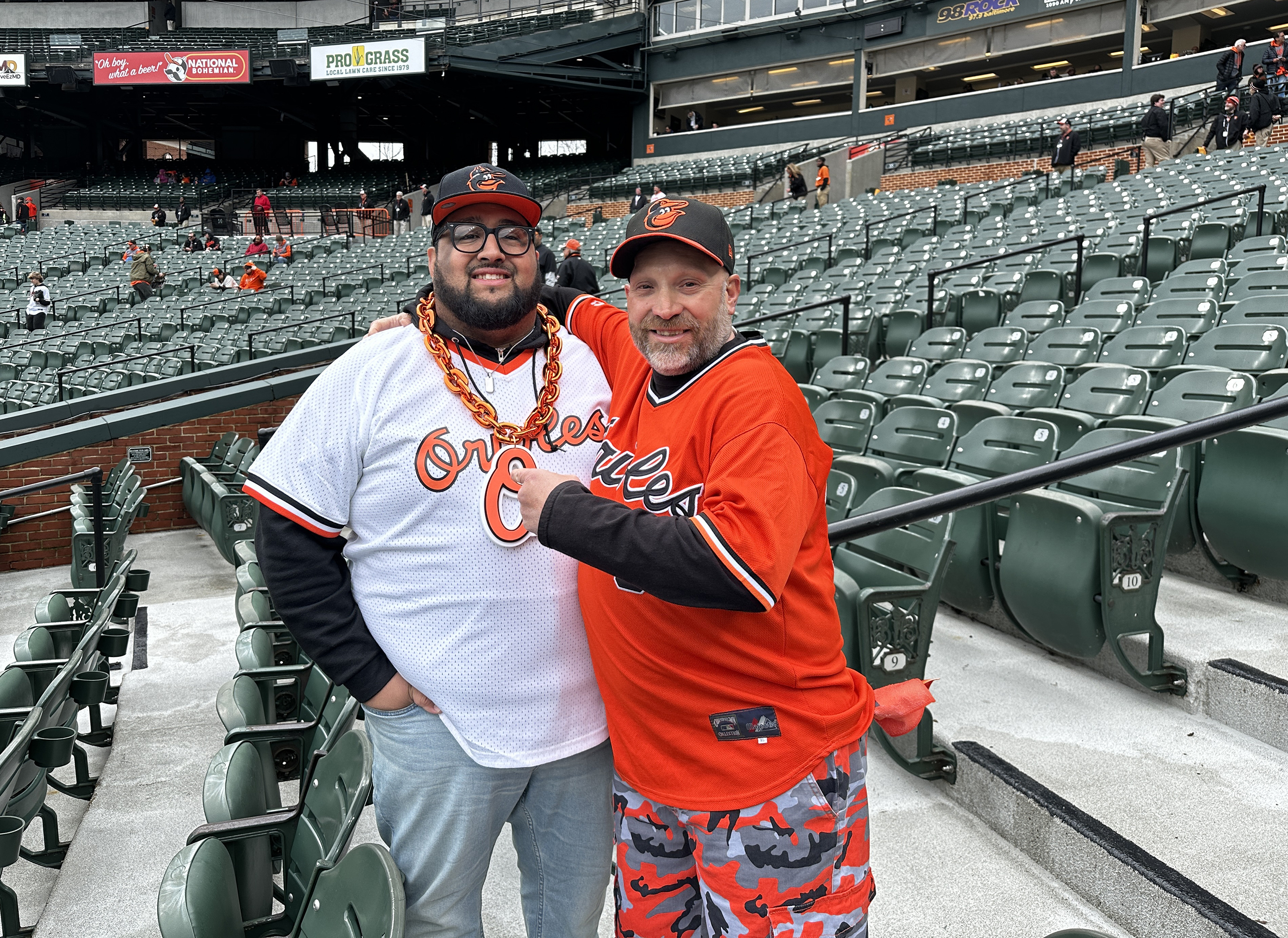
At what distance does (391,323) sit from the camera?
2295 mm

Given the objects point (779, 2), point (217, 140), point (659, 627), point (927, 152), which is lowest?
point (659, 627)

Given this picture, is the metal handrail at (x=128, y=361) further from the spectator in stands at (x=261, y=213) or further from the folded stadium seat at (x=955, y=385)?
the spectator in stands at (x=261, y=213)

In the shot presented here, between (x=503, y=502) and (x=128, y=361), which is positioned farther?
(x=128, y=361)

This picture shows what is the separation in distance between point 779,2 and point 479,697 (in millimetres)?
35805

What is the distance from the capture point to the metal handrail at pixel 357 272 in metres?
19.9

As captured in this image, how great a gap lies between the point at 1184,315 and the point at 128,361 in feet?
42.0

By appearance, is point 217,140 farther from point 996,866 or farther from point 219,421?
point 996,866

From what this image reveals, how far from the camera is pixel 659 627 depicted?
1736 mm

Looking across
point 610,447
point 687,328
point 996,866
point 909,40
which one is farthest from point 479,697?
point 909,40

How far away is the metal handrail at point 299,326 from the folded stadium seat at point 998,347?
939 centimetres

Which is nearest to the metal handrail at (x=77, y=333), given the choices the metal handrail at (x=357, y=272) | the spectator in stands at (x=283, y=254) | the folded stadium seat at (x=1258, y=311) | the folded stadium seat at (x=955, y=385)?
the metal handrail at (x=357, y=272)

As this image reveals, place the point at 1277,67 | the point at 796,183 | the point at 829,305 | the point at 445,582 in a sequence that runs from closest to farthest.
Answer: the point at 445,582 → the point at 829,305 → the point at 1277,67 → the point at 796,183

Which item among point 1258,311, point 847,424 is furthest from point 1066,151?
point 847,424

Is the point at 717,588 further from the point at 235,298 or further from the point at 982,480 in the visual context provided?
the point at 235,298
